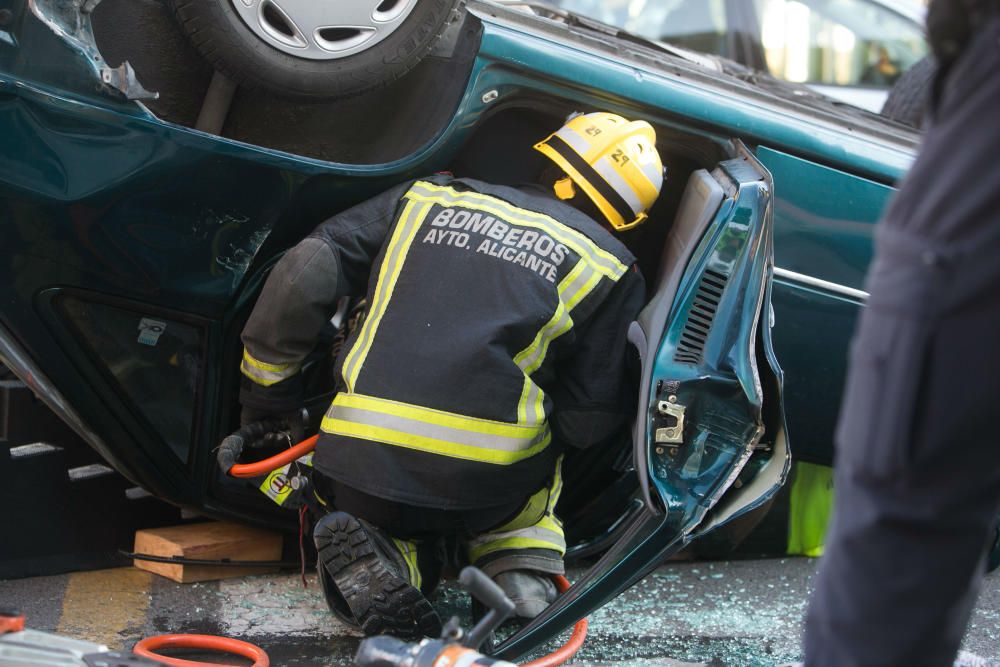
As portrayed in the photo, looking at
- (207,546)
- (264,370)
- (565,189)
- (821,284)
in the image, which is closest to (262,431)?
(264,370)

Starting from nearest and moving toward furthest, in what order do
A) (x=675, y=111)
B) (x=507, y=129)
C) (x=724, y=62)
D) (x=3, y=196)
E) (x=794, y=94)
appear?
(x=3, y=196), (x=675, y=111), (x=507, y=129), (x=794, y=94), (x=724, y=62)

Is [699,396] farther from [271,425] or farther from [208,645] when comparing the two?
[208,645]

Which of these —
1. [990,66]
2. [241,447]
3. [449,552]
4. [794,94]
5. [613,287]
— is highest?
[794,94]

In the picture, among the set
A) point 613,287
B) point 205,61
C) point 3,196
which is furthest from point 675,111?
point 3,196

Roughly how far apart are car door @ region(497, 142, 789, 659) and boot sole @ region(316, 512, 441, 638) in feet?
0.74

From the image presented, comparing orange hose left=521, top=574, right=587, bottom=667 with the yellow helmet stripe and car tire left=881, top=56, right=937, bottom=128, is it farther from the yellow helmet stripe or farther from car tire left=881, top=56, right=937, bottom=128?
car tire left=881, top=56, right=937, bottom=128

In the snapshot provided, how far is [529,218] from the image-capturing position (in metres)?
2.62

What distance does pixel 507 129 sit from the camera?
125 inches

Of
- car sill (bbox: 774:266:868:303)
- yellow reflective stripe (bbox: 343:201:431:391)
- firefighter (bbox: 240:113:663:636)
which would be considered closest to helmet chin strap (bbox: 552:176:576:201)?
firefighter (bbox: 240:113:663:636)

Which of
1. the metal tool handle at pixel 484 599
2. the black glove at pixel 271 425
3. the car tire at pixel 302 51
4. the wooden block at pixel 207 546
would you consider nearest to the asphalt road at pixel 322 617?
the wooden block at pixel 207 546

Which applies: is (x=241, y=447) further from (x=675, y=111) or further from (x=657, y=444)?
(x=675, y=111)

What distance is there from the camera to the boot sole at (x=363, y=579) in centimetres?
249

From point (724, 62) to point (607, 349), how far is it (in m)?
2.00

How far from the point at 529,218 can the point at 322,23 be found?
61 cm
